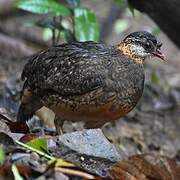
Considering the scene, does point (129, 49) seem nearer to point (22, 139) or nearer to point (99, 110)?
point (99, 110)

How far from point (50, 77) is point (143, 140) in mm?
2545

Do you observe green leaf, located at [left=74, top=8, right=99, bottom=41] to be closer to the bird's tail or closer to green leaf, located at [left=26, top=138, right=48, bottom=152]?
the bird's tail

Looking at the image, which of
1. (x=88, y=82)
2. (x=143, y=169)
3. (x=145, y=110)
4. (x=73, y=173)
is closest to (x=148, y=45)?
(x=88, y=82)

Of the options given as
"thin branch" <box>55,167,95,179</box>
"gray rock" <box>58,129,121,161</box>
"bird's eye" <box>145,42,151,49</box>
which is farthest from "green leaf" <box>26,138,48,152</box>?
"bird's eye" <box>145,42,151,49</box>

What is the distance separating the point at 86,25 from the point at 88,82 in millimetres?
1890

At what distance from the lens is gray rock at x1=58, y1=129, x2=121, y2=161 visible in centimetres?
424

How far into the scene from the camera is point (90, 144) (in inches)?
171

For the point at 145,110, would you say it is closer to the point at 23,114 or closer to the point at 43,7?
the point at 43,7

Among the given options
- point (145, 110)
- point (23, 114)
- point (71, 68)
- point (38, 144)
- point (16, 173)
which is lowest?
point (145, 110)

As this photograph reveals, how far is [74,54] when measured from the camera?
5.34m

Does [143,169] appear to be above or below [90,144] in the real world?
above

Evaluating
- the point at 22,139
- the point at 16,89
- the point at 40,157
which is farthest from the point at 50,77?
the point at 16,89

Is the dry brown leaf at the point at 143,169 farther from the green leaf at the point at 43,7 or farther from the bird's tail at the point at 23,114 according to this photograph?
the green leaf at the point at 43,7

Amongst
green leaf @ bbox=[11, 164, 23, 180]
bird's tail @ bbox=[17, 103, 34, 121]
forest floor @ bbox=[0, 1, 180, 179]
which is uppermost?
green leaf @ bbox=[11, 164, 23, 180]
